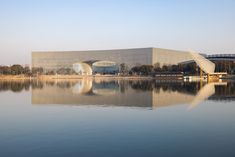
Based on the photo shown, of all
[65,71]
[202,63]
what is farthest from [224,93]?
[65,71]

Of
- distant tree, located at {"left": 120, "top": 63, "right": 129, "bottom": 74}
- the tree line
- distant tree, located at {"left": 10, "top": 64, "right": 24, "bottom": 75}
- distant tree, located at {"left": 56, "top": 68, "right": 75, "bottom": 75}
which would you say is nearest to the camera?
the tree line

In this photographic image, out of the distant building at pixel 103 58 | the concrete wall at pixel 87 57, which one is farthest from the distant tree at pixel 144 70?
the concrete wall at pixel 87 57

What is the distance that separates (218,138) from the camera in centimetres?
715

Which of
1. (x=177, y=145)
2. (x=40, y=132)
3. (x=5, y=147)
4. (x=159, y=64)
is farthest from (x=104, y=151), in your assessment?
(x=159, y=64)

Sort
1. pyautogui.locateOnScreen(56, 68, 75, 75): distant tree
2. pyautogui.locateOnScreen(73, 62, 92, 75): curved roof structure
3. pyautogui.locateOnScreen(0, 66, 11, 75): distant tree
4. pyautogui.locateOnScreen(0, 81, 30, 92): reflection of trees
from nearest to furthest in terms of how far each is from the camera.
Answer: pyautogui.locateOnScreen(0, 81, 30, 92): reflection of trees < pyautogui.locateOnScreen(0, 66, 11, 75): distant tree < pyautogui.locateOnScreen(56, 68, 75, 75): distant tree < pyautogui.locateOnScreen(73, 62, 92, 75): curved roof structure

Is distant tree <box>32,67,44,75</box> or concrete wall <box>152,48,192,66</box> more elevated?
concrete wall <box>152,48,192,66</box>

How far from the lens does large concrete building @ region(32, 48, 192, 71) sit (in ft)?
240

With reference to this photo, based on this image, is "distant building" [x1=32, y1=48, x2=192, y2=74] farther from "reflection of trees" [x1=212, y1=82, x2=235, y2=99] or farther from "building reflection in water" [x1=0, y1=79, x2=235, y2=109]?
"reflection of trees" [x1=212, y1=82, x2=235, y2=99]

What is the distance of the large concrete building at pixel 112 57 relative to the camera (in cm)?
7307

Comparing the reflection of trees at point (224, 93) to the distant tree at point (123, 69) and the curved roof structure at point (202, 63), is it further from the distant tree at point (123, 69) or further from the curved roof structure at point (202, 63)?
the distant tree at point (123, 69)

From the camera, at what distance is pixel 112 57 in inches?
3108

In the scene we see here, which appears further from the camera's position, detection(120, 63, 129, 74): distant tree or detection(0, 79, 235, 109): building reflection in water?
detection(120, 63, 129, 74): distant tree

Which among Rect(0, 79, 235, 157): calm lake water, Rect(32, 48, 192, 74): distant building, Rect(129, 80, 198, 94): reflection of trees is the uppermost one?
Rect(32, 48, 192, 74): distant building

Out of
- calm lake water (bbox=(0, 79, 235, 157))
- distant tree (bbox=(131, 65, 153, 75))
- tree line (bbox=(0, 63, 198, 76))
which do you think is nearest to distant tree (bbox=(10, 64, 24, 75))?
tree line (bbox=(0, 63, 198, 76))
